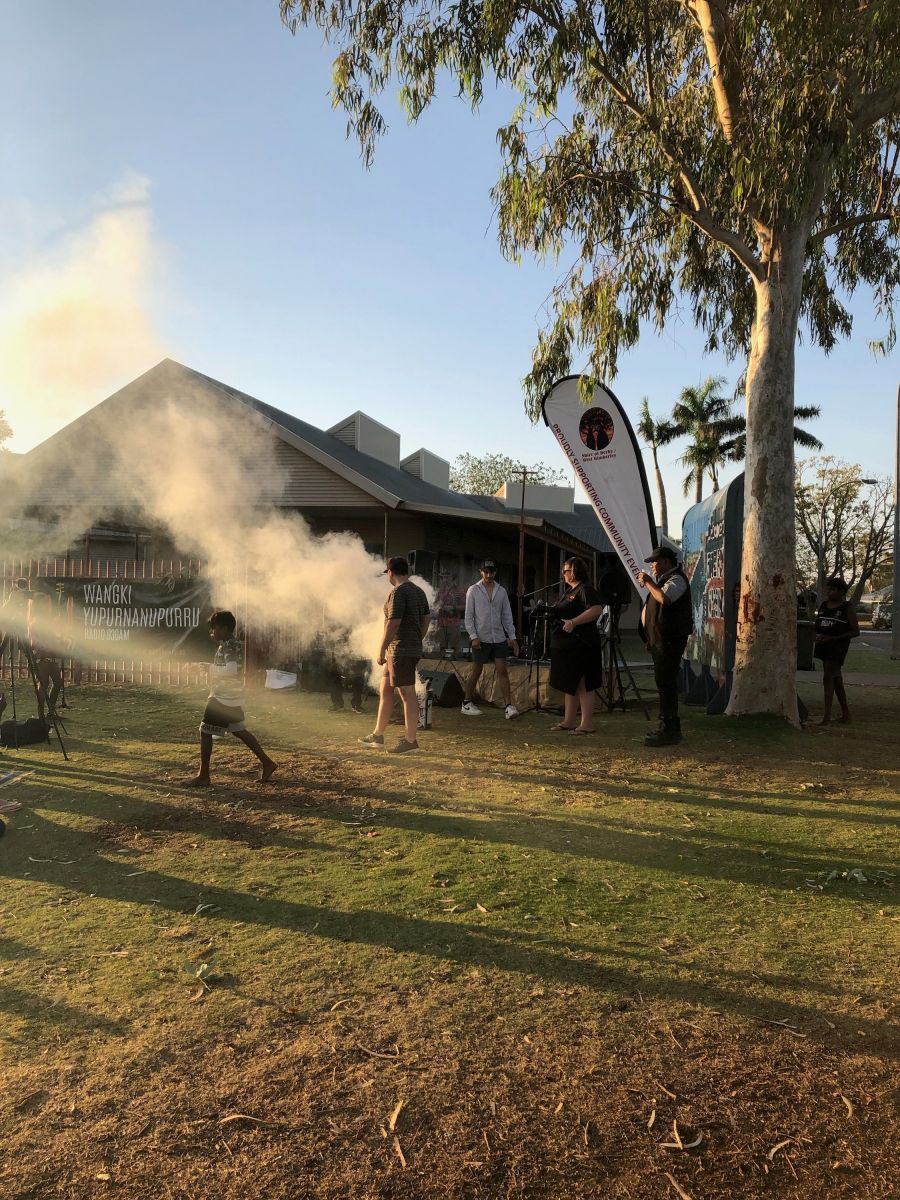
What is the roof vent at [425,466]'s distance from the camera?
2497 cm

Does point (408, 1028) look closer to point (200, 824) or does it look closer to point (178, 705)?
point (200, 824)

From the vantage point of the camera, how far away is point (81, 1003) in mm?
3074

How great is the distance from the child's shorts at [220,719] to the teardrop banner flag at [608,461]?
567 centimetres

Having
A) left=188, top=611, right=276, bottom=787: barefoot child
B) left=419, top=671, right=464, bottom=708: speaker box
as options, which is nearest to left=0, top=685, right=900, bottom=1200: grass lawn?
left=188, top=611, right=276, bottom=787: barefoot child

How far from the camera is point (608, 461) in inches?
426

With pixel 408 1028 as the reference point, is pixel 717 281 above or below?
above

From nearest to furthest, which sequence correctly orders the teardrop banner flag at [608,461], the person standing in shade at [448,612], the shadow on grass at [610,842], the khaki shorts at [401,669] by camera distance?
the shadow on grass at [610,842]
the khaki shorts at [401,669]
the teardrop banner flag at [608,461]
the person standing in shade at [448,612]

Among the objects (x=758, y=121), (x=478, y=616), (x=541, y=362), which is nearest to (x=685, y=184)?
(x=758, y=121)

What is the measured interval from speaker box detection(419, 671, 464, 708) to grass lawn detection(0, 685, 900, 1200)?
13.0ft

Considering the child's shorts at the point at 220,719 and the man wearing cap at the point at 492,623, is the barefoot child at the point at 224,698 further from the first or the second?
the man wearing cap at the point at 492,623

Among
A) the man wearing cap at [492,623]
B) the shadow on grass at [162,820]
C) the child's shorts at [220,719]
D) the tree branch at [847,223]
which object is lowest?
the shadow on grass at [162,820]

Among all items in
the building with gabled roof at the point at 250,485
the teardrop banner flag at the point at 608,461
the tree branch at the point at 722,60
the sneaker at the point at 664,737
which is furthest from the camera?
the building with gabled roof at the point at 250,485

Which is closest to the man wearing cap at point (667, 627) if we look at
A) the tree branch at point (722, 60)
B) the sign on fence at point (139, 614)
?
the tree branch at point (722, 60)

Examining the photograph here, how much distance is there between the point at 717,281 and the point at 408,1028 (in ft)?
41.3
